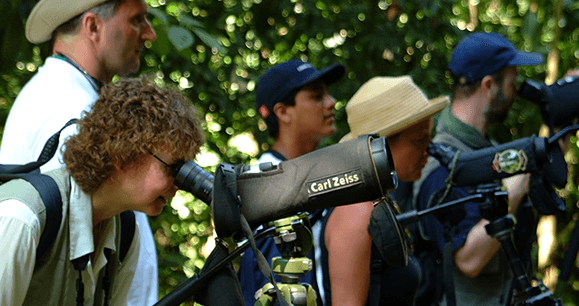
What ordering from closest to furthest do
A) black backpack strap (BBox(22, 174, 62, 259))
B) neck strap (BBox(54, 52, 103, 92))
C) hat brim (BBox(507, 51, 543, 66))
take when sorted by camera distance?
black backpack strap (BBox(22, 174, 62, 259)) < neck strap (BBox(54, 52, 103, 92)) < hat brim (BBox(507, 51, 543, 66))

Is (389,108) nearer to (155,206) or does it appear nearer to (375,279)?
(375,279)

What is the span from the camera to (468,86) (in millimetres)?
3090

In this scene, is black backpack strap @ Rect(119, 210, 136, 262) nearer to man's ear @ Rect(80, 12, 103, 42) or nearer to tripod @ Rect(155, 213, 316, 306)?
tripod @ Rect(155, 213, 316, 306)

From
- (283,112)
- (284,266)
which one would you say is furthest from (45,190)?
(283,112)

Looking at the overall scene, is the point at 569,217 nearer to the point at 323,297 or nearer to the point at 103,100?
the point at 323,297

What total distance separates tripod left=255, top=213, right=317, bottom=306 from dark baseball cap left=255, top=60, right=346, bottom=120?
4.22 feet

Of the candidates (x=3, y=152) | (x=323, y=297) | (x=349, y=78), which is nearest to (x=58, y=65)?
(x=3, y=152)

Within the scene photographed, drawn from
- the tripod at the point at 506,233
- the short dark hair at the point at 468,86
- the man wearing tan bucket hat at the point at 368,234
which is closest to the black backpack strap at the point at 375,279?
the man wearing tan bucket hat at the point at 368,234

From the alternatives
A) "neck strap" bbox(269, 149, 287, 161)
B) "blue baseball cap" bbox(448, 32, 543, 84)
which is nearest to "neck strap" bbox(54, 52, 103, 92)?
"neck strap" bbox(269, 149, 287, 161)

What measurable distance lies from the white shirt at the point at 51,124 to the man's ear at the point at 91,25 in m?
0.16

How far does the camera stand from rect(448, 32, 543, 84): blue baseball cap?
119 inches

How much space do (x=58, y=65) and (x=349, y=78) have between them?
83.4 inches

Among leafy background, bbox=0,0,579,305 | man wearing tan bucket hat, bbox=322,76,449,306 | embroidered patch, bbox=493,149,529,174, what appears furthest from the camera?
leafy background, bbox=0,0,579,305

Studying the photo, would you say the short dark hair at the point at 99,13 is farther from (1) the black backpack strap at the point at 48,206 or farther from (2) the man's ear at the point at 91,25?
(1) the black backpack strap at the point at 48,206
